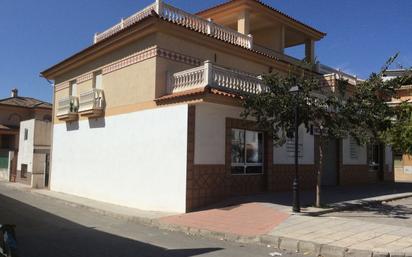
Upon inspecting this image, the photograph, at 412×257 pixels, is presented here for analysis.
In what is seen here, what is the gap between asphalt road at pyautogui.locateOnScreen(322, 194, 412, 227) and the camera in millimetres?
11453

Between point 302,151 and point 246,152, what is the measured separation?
383cm

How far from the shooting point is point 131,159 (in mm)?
15820

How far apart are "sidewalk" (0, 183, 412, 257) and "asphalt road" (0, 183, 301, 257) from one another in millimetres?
352

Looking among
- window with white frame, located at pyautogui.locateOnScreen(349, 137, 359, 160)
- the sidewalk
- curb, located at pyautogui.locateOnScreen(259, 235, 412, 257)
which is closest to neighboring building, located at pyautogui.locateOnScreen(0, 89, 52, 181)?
window with white frame, located at pyautogui.locateOnScreen(349, 137, 359, 160)

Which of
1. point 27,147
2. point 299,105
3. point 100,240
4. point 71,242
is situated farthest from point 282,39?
point 27,147

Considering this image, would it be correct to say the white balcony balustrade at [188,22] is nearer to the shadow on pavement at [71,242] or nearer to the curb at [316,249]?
the shadow on pavement at [71,242]

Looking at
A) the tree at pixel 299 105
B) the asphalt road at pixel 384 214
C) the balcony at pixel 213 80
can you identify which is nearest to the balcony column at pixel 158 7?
the balcony at pixel 213 80

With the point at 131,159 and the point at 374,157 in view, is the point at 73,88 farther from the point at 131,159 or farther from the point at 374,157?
the point at 374,157

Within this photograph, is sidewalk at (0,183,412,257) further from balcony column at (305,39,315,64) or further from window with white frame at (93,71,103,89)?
balcony column at (305,39,315,64)

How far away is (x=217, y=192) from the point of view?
46.6ft

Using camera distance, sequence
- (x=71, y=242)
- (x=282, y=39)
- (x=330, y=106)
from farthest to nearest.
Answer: (x=282, y=39) < (x=330, y=106) < (x=71, y=242)

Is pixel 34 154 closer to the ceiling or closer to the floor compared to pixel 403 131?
closer to the floor

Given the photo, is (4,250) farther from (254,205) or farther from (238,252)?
(254,205)

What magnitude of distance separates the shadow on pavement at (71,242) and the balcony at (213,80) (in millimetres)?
5757
